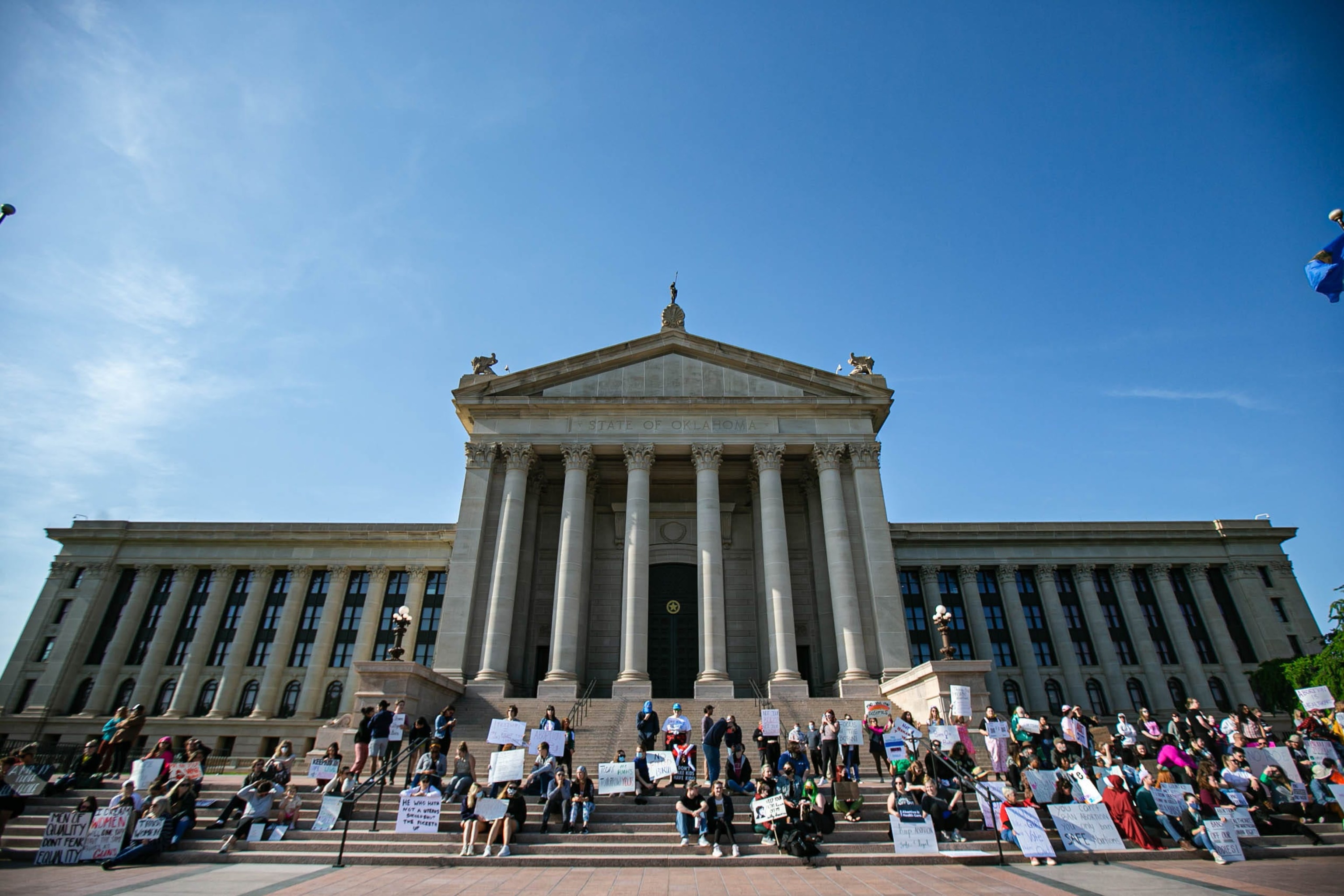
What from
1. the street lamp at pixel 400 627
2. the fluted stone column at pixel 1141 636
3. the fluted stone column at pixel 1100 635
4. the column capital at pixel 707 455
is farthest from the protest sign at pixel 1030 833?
the fluted stone column at pixel 1141 636

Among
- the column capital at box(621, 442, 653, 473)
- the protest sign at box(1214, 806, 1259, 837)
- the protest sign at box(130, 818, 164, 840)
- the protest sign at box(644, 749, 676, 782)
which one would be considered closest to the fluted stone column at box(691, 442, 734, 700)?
the column capital at box(621, 442, 653, 473)

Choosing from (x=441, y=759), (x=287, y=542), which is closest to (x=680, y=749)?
(x=441, y=759)

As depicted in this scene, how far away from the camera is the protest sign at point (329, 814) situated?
43.9ft

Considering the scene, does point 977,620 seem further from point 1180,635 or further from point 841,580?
point 841,580

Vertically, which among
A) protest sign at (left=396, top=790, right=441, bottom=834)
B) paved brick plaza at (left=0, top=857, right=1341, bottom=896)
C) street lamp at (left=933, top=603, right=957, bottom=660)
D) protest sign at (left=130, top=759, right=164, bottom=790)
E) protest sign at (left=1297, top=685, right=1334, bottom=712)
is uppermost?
street lamp at (left=933, top=603, right=957, bottom=660)

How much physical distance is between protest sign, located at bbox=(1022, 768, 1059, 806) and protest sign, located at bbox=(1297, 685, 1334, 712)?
8446mm

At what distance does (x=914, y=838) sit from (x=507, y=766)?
8081mm

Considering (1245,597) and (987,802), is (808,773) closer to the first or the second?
(987,802)

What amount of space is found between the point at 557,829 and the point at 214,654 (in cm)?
4380

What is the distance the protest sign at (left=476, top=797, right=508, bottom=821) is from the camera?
41.4 ft

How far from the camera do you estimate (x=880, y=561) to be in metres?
29.1

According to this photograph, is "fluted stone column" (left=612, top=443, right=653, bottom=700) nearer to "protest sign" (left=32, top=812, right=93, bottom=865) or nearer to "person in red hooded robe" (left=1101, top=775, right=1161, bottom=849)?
"person in red hooded robe" (left=1101, top=775, right=1161, bottom=849)

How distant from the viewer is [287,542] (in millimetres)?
48156

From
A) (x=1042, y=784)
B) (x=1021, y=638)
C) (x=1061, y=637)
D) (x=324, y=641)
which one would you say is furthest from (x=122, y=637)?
(x=1061, y=637)
